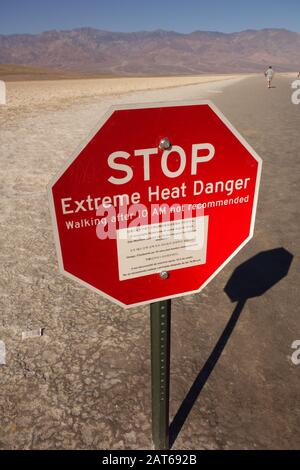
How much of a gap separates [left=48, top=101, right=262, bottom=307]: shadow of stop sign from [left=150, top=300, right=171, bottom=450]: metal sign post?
0.09 meters

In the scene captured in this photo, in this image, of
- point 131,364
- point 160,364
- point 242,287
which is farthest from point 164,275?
point 242,287

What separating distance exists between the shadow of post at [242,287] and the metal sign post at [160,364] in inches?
10.8

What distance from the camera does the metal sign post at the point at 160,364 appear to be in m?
1.43

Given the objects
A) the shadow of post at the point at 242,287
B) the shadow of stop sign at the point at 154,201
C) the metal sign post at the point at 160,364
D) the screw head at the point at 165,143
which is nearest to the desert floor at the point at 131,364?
the shadow of post at the point at 242,287

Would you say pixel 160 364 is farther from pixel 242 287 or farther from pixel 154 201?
pixel 242 287

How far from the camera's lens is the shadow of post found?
2.20 metres

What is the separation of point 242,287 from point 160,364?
6.71 ft

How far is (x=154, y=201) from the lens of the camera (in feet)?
3.96

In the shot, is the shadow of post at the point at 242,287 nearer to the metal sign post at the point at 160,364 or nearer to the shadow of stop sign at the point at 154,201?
the metal sign post at the point at 160,364

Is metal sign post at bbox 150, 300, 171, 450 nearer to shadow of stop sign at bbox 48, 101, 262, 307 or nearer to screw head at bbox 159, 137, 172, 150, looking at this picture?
shadow of stop sign at bbox 48, 101, 262, 307

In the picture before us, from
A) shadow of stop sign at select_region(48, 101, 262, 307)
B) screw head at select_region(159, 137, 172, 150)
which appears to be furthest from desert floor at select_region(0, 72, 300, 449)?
screw head at select_region(159, 137, 172, 150)

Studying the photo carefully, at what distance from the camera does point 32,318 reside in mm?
2928

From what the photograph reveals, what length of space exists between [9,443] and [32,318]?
1.07m
